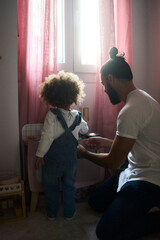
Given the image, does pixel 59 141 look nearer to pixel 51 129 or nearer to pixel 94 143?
pixel 51 129

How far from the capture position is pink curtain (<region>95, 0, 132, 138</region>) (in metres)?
2.02

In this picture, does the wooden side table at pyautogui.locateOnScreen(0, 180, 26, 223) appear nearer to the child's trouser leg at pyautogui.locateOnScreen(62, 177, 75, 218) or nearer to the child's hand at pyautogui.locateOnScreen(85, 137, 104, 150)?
the child's trouser leg at pyautogui.locateOnScreen(62, 177, 75, 218)

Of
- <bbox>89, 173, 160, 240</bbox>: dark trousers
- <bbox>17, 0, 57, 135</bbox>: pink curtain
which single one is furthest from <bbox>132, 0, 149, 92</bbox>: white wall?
<bbox>89, 173, 160, 240</bbox>: dark trousers

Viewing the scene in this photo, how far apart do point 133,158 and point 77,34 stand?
1.30m

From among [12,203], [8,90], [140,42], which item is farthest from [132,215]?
[140,42]

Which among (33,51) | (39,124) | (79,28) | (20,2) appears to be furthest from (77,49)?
(39,124)

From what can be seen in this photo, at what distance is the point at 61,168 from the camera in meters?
1.54

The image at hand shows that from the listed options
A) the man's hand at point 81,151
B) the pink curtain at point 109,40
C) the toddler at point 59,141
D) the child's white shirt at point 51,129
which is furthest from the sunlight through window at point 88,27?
the man's hand at point 81,151

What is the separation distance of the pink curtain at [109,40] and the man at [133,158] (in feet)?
2.16

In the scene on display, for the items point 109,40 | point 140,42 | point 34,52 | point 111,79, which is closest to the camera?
point 111,79

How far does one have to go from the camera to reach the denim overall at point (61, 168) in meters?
1.52

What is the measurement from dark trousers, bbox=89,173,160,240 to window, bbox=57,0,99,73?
49.2 inches

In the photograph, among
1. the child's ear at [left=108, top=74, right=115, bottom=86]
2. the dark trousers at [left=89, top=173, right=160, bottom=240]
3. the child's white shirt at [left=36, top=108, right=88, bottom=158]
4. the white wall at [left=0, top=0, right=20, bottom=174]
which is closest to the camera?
the dark trousers at [left=89, top=173, right=160, bottom=240]

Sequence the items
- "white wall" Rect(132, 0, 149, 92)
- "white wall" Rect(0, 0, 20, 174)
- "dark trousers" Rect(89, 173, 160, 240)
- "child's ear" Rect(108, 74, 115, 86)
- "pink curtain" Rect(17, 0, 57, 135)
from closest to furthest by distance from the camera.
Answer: "dark trousers" Rect(89, 173, 160, 240) < "child's ear" Rect(108, 74, 115, 86) < "white wall" Rect(0, 0, 20, 174) < "pink curtain" Rect(17, 0, 57, 135) < "white wall" Rect(132, 0, 149, 92)
